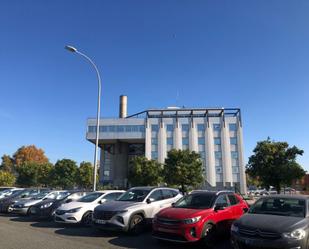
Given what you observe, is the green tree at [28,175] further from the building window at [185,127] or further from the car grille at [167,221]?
the car grille at [167,221]

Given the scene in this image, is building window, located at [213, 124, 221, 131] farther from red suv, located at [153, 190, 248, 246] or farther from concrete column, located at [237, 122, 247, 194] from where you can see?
red suv, located at [153, 190, 248, 246]

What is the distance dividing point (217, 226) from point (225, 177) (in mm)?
61089

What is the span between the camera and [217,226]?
8.59 metres

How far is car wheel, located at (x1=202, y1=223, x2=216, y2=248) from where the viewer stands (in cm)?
806

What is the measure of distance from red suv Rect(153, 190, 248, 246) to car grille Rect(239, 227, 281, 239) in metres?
1.53

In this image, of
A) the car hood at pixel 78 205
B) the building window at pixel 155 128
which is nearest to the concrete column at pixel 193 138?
the building window at pixel 155 128

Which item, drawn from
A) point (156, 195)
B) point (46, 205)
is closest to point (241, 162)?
point (46, 205)

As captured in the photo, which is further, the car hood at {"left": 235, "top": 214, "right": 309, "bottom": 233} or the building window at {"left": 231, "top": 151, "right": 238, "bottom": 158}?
the building window at {"left": 231, "top": 151, "right": 238, "bottom": 158}

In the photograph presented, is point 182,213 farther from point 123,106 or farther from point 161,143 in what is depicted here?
point 123,106

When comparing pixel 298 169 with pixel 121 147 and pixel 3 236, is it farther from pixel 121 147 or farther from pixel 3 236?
pixel 121 147

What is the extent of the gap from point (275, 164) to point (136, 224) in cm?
1514

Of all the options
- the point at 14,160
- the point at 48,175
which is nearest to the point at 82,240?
the point at 48,175

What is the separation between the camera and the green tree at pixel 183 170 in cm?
4191

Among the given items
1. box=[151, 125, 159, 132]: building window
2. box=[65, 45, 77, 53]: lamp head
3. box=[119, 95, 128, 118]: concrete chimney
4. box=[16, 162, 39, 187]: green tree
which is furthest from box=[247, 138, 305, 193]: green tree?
box=[119, 95, 128, 118]: concrete chimney
